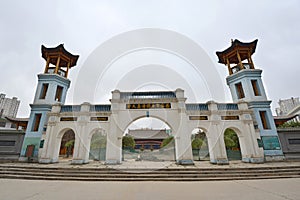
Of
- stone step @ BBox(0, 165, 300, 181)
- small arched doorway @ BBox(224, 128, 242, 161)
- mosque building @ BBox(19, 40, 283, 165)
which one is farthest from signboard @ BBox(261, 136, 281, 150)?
small arched doorway @ BBox(224, 128, 242, 161)

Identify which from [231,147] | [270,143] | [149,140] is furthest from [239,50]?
[149,140]

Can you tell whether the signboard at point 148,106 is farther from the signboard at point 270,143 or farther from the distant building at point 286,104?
the distant building at point 286,104

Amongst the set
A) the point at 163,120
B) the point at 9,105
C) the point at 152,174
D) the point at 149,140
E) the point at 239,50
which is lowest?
the point at 152,174

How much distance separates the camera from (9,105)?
4319 centimetres

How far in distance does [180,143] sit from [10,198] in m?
8.91

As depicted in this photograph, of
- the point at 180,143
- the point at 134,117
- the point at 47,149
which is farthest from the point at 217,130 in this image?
the point at 47,149

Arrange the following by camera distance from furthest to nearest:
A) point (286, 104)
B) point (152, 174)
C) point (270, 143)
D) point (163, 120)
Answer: point (286, 104) → point (270, 143) → point (163, 120) → point (152, 174)

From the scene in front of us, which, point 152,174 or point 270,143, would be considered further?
point 270,143

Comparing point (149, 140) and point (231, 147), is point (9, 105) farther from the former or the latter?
point (231, 147)

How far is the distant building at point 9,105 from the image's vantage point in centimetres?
4200

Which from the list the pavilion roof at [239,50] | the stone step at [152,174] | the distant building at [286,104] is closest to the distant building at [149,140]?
the pavilion roof at [239,50]

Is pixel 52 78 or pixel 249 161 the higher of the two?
pixel 52 78

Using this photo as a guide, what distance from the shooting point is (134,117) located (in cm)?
1137

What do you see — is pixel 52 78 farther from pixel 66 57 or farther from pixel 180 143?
pixel 180 143
